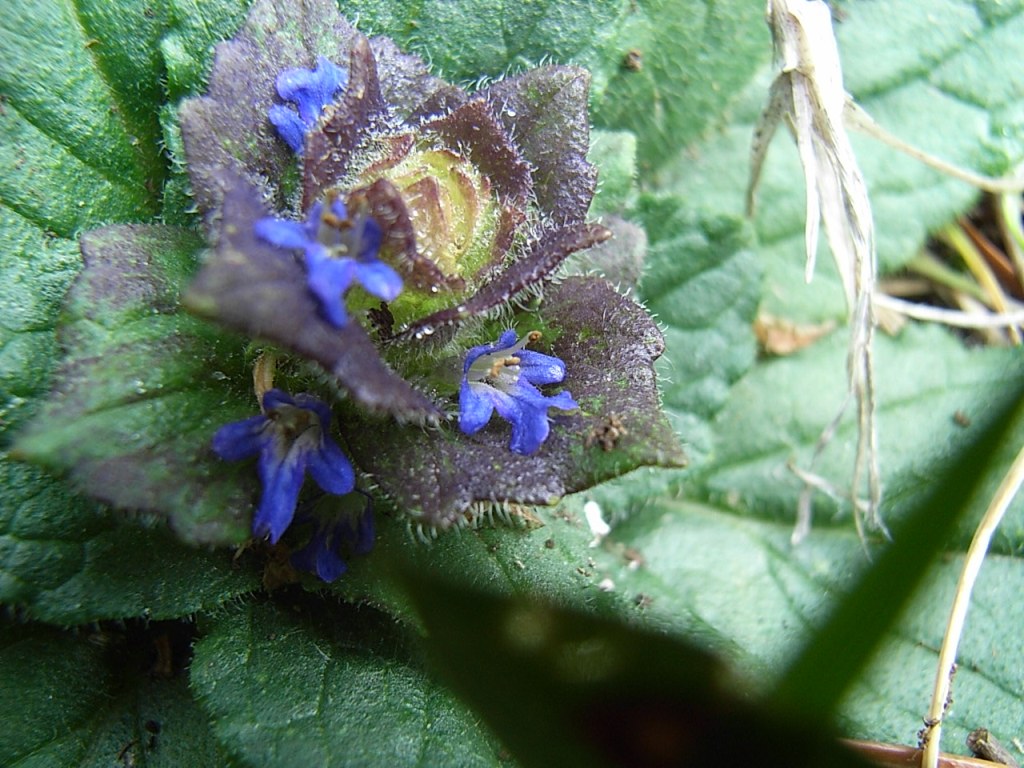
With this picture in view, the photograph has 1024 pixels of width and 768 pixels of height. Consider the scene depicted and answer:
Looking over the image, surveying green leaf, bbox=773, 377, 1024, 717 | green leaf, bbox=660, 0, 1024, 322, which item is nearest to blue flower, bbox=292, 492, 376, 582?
green leaf, bbox=773, 377, 1024, 717

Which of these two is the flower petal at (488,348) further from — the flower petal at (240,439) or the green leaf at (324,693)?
the green leaf at (324,693)

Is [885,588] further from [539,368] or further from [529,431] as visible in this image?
[539,368]

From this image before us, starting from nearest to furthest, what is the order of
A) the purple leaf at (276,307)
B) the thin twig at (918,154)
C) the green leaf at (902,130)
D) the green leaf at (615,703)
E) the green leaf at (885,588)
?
the green leaf at (885,588) → the green leaf at (615,703) → the purple leaf at (276,307) → the thin twig at (918,154) → the green leaf at (902,130)

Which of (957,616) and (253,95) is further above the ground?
(253,95)

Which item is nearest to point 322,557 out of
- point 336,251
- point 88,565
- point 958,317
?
point 88,565

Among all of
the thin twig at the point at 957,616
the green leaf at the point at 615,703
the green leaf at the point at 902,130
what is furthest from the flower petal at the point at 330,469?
the green leaf at the point at 902,130

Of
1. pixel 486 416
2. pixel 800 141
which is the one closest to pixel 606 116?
pixel 800 141
